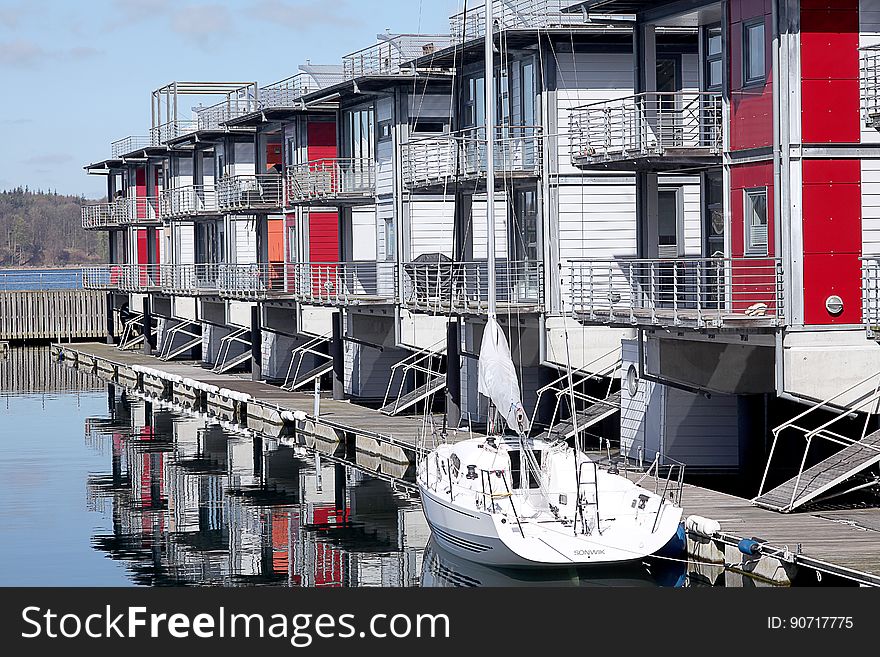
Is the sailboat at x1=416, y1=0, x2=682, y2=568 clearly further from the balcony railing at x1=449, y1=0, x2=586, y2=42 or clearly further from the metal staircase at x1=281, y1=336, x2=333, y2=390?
the metal staircase at x1=281, y1=336, x2=333, y2=390

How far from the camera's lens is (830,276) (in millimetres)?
29516

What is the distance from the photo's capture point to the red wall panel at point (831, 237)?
2936cm

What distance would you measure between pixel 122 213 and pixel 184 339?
13429mm

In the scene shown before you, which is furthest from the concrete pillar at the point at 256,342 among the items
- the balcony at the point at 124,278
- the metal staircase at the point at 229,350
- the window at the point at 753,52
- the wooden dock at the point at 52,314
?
the wooden dock at the point at 52,314

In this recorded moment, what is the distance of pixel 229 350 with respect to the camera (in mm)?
68312

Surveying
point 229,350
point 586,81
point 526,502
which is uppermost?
point 586,81

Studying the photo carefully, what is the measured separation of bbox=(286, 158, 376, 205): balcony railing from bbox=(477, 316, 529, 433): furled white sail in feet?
69.9

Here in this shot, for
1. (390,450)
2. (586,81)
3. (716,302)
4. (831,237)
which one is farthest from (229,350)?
(831,237)

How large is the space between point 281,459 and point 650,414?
13.6m

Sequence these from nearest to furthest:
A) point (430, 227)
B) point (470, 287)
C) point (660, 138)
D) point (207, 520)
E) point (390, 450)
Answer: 1. point (660, 138)
2. point (207, 520)
3. point (390, 450)
4. point (470, 287)
5. point (430, 227)

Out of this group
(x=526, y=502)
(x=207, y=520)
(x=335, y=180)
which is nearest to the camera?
(x=526, y=502)

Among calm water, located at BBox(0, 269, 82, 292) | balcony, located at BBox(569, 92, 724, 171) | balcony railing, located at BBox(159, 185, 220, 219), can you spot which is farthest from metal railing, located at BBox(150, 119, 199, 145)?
calm water, located at BBox(0, 269, 82, 292)

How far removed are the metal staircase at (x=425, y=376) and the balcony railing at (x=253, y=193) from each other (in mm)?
13476

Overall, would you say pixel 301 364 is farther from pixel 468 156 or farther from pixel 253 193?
pixel 468 156
